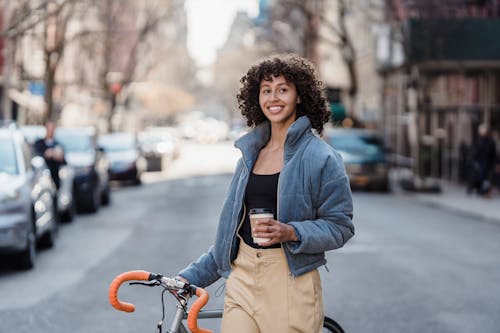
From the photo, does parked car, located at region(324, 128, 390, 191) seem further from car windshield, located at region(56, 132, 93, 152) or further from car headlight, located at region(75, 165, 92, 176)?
car headlight, located at region(75, 165, 92, 176)

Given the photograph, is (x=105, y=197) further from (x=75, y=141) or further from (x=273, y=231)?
(x=273, y=231)

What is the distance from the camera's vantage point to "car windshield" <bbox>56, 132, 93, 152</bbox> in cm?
2075

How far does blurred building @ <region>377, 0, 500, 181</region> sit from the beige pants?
2397 cm

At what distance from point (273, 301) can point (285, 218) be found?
353mm

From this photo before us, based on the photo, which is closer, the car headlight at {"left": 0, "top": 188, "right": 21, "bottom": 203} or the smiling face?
the smiling face

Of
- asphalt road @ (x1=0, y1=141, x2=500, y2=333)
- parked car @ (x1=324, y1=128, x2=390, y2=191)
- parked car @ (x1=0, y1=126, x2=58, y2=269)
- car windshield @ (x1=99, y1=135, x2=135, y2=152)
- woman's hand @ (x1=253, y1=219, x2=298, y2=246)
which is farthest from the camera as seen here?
car windshield @ (x1=99, y1=135, x2=135, y2=152)

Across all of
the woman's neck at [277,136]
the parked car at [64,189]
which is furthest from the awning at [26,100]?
the woman's neck at [277,136]

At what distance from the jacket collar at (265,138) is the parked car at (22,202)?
715cm

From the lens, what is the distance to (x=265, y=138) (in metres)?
4.33

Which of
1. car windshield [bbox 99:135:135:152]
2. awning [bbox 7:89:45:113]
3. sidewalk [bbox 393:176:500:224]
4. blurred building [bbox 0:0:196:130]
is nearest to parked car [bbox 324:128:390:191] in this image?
sidewalk [bbox 393:176:500:224]

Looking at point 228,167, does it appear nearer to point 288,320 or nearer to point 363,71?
point 363,71

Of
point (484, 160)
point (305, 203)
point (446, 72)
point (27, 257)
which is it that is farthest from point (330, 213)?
point (446, 72)

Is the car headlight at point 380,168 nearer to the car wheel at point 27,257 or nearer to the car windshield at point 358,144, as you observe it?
the car windshield at point 358,144

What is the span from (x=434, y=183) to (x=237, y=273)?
23.6 m
